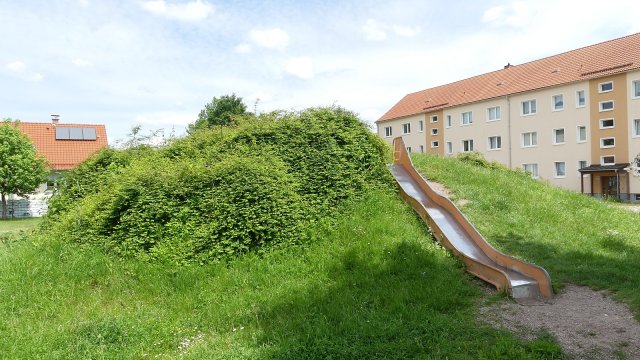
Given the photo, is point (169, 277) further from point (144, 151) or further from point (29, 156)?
point (29, 156)

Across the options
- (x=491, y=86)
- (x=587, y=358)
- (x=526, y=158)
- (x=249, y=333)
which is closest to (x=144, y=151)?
(x=249, y=333)

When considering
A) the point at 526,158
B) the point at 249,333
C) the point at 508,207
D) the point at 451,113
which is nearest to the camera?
the point at 249,333

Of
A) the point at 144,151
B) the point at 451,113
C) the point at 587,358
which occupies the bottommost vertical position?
the point at 587,358

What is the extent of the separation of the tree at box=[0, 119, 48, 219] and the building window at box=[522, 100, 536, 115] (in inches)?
1405

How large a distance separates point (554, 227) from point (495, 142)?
113ft

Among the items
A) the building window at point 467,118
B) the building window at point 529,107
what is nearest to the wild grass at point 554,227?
the building window at point 529,107

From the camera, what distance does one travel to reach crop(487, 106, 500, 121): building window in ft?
139

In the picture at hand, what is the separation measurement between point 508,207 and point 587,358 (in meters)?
6.49

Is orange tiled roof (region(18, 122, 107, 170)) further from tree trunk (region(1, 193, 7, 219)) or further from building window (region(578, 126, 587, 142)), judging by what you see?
building window (region(578, 126, 587, 142))

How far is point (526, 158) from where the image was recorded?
39.6 meters

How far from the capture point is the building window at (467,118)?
45094 mm

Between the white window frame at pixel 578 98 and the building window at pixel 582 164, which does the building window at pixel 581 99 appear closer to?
the white window frame at pixel 578 98

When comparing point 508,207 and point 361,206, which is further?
point 508,207

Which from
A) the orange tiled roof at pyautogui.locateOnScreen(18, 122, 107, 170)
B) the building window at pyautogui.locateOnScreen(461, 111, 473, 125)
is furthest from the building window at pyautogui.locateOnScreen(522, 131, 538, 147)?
the orange tiled roof at pyautogui.locateOnScreen(18, 122, 107, 170)
